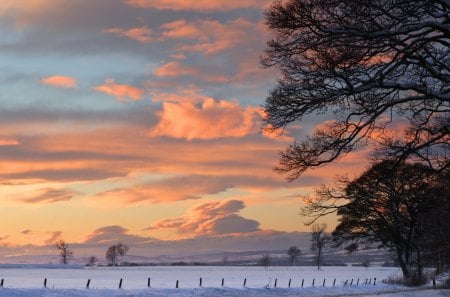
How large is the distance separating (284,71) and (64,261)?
18721cm

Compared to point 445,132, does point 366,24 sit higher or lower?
higher

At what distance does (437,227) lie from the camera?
1834 inches

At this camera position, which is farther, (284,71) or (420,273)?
(420,273)

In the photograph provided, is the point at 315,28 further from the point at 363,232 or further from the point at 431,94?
the point at 363,232

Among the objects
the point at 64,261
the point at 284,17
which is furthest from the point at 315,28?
the point at 64,261

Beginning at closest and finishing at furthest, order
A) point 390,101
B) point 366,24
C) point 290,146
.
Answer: point 366,24 < point 390,101 < point 290,146

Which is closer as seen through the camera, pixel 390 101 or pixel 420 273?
pixel 390 101

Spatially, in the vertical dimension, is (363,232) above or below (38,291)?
above

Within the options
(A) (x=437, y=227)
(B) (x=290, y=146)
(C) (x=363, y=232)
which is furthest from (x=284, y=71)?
(C) (x=363, y=232)

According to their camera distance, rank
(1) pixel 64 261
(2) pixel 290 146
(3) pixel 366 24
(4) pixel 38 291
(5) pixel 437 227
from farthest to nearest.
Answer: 1. (1) pixel 64 261
2. (5) pixel 437 227
3. (4) pixel 38 291
4. (2) pixel 290 146
5. (3) pixel 366 24

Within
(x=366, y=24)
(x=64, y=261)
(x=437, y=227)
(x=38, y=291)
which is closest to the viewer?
(x=366, y=24)

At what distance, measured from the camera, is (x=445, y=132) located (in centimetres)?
1473

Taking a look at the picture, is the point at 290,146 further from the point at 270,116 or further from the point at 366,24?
the point at 366,24

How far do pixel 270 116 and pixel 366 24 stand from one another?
3.29 meters
